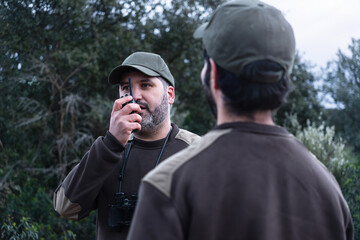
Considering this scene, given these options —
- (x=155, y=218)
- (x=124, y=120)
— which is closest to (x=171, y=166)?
(x=155, y=218)

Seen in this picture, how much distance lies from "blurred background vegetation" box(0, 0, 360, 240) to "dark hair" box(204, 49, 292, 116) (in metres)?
3.87

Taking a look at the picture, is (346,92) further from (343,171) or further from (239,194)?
(239,194)

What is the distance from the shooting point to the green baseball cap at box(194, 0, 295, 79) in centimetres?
142

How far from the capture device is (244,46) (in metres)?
1.43

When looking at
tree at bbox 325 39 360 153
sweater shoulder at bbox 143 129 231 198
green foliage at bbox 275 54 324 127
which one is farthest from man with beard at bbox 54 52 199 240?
tree at bbox 325 39 360 153

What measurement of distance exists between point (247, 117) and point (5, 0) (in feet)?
19.1

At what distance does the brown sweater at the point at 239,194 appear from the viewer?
1.31 metres

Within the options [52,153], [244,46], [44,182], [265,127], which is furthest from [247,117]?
[52,153]

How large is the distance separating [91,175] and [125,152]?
0.39 meters

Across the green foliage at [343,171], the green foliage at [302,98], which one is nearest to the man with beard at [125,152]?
the green foliage at [343,171]

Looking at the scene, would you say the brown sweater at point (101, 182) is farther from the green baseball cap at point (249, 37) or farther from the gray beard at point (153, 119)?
the green baseball cap at point (249, 37)

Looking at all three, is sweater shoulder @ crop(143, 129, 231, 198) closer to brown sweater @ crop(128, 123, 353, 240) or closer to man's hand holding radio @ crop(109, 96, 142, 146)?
brown sweater @ crop(128, 123, 353, 240)

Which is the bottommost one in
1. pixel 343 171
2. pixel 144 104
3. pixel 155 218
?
pixel 343 171

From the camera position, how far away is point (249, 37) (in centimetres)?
143
